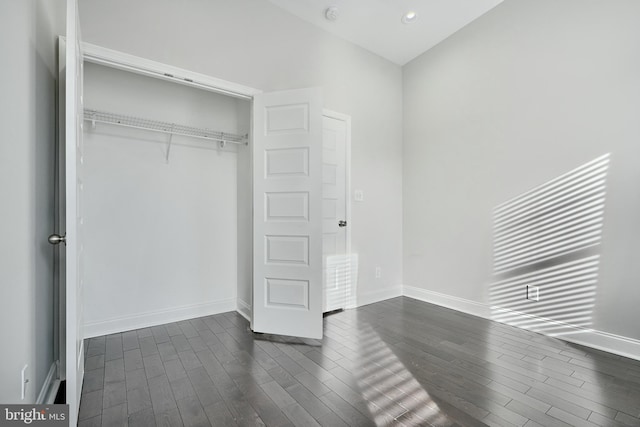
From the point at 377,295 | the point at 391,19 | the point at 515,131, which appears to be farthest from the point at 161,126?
the point at 515,131

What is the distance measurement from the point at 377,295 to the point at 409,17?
3.24 meters

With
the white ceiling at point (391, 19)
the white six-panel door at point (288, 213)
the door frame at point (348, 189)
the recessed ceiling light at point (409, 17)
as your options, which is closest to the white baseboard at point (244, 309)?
the white six-panel door at point (288, 213)

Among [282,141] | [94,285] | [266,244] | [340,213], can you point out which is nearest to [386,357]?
[266,244]

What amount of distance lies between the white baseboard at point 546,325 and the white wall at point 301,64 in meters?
0.66

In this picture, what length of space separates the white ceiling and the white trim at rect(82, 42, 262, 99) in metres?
1.06

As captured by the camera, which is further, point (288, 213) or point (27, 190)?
point (288, 213)

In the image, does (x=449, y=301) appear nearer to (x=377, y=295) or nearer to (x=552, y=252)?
(x=377, y=295)

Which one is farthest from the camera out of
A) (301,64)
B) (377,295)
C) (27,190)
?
(377,295)

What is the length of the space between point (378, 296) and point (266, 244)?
1789 mm

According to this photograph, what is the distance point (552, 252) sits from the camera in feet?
9.06

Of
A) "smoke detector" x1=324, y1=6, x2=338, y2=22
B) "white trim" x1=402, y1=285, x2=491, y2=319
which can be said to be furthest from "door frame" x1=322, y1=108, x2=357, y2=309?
"smoke detector" x1=324, y1=6, x2=338, y2=22

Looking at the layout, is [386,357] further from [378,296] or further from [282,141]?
[282,141]

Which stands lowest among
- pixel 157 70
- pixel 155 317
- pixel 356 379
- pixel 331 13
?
pixel 356 379

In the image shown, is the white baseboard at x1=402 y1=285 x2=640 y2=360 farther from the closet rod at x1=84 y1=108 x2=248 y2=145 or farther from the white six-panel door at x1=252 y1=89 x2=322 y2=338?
the closet rod at x1=84 y1=108 x2=248 y2=145
